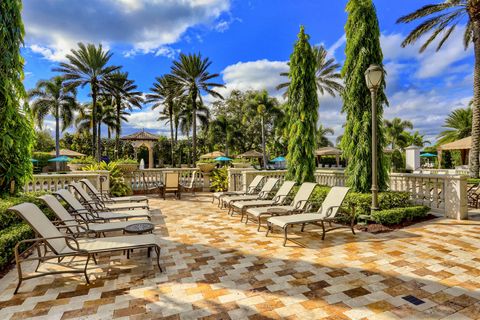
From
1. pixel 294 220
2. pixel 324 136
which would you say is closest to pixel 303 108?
pixel 294 220

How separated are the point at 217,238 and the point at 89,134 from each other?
39.4m

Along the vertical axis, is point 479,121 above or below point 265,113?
below

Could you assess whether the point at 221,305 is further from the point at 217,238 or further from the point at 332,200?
the point at 332,200

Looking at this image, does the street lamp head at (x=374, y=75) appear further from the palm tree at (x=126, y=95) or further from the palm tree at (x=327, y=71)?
the palm tree at (x=126, y=95)

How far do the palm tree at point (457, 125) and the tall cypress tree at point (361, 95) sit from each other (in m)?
29.5

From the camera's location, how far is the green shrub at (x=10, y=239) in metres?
3.83

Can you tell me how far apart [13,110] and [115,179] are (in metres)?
6.03

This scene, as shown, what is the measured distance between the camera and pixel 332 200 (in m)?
5.86

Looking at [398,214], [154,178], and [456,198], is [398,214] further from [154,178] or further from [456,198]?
[154,178]

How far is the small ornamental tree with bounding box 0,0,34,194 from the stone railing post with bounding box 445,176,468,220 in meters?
10.5

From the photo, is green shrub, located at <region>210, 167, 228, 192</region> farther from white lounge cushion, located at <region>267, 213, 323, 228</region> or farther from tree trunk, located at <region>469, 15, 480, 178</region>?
tree trunk, located at <region>469, 15, 480, 178</region>

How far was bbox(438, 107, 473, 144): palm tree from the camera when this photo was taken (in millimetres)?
28641

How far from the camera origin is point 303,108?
8.88m

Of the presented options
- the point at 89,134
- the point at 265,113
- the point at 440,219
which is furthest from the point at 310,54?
the point at 89,134
